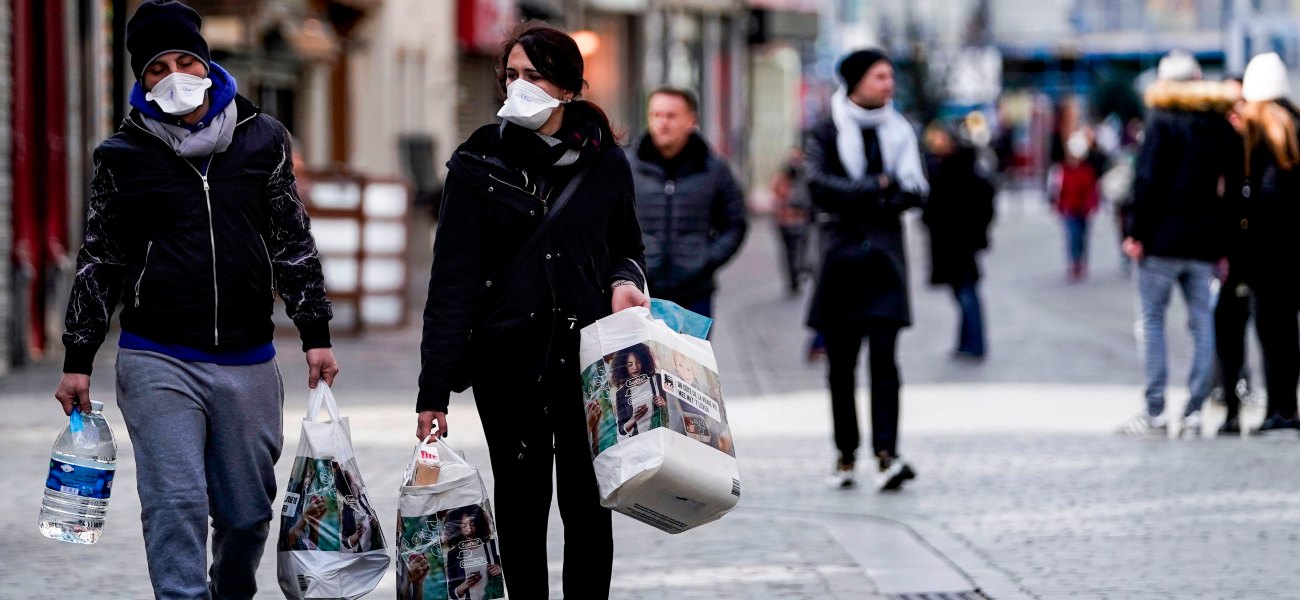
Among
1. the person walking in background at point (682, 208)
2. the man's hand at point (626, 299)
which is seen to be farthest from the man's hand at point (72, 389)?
the person walking in background at point (682, 208)

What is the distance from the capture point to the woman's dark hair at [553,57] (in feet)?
17.4

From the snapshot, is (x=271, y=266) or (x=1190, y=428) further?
(x=1190, y=428)

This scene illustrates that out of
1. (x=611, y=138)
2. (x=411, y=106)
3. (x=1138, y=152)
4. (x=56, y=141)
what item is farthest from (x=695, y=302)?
(x=411, y=106)

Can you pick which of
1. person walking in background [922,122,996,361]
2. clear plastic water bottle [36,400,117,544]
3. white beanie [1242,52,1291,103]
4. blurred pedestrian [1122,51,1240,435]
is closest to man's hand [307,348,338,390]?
clear plastic water bottle [36,400,117,544]

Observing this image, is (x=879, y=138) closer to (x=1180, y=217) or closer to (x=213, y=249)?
(x=1180, y=217)

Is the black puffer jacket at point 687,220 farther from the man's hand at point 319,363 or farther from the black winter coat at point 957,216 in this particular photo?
the black winter coat at point 957,216

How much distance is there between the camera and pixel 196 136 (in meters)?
5.40

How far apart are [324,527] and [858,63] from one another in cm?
422

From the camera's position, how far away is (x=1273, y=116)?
1078 centimetres

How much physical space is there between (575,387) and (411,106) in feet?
75.9

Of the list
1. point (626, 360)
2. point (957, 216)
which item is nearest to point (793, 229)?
point (957, 216)

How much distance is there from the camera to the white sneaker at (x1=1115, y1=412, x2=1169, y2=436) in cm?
1102

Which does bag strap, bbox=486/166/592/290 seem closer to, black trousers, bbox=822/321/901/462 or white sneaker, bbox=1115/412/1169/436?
black trousers, bbox=822/321/901/462

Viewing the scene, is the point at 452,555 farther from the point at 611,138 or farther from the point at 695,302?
the point at 695,302
